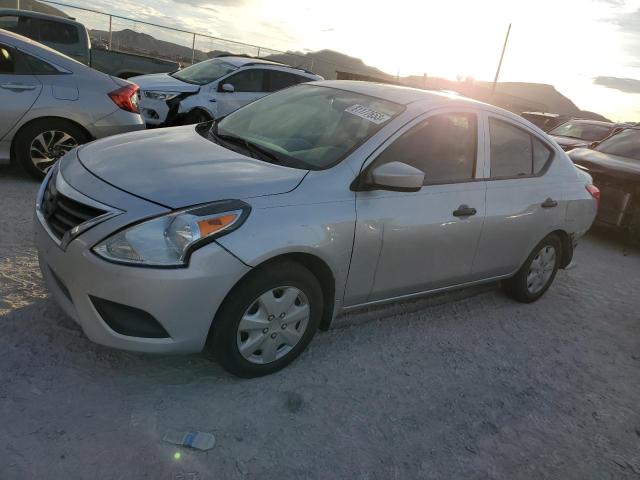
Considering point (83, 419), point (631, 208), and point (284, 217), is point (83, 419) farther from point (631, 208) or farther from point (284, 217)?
point (631, 208)

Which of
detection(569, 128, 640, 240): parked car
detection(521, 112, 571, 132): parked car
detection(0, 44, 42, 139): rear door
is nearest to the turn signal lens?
detection(0, 44, 42, 139): rear door

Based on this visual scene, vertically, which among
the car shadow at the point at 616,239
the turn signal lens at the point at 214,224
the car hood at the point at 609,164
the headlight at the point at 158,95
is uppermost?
the car hood at the point at 609,164

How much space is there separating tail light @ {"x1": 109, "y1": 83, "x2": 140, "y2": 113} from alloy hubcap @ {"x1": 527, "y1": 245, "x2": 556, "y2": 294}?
440 centimetres

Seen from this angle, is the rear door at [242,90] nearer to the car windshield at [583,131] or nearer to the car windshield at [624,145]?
the car windshield at [624,145]

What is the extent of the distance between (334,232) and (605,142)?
24.1ft

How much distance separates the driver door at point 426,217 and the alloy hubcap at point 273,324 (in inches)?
15.2

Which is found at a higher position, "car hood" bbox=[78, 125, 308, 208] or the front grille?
"car hood" bbox=[78, 125, 308, 208]

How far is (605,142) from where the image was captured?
28.2 feet

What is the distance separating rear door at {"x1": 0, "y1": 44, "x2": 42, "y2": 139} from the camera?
531 cm

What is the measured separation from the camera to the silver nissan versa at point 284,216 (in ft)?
8.38

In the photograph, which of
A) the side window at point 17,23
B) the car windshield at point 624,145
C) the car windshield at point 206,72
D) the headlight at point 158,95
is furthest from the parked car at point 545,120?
the side window at point 17,23

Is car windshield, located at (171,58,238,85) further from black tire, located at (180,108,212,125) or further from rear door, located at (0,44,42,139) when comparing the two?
rear door, located at (0,44,42,139)

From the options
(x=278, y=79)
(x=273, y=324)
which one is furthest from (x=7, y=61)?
(x=278, y=79)

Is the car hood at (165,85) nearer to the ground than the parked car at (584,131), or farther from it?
nearer to the ground
